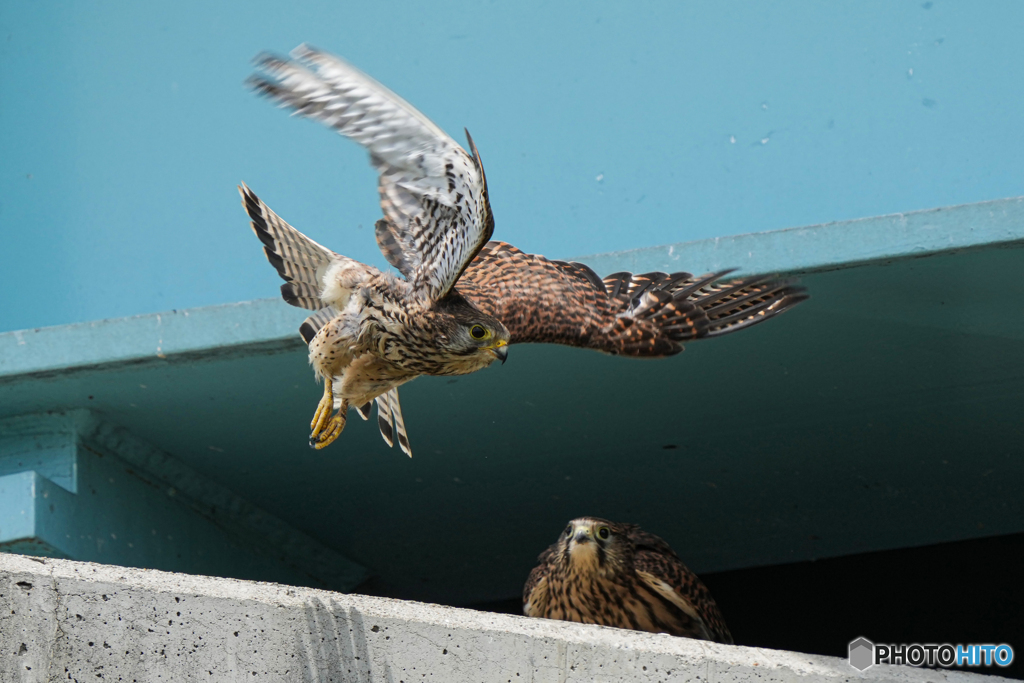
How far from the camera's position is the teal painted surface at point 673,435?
4.41 meters

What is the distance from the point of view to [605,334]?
4402 mm

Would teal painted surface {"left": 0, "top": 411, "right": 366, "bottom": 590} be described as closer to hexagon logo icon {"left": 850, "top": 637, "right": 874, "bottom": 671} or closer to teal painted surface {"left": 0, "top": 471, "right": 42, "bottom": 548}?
teal painted surface {"left": 0, "top": 471, "right": 42, "bottom": 548}

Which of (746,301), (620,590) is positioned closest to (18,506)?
(620,590)

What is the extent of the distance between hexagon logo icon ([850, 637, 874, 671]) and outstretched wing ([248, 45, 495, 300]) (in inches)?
60.1

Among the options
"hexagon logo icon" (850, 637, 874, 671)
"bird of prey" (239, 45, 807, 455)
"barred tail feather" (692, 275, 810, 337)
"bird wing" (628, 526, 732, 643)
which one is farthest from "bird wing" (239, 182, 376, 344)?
"hexagon logo icon" (850, 637, 874, 671)

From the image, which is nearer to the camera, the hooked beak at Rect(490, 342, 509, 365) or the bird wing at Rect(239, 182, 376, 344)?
the hooked beak at Rect(490, 342, 509, 365)

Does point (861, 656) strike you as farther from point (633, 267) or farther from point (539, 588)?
point (539, 588)

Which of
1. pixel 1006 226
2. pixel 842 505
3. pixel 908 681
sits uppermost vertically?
pixel 1006 226

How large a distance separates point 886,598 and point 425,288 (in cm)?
350

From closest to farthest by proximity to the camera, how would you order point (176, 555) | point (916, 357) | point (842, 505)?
point (916, 357), point (176, 555), point (842, 505)

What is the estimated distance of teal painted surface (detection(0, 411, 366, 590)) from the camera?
14.5 ft

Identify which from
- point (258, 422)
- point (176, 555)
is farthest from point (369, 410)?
point (176, 555)

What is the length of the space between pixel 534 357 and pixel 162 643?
1.98 metres

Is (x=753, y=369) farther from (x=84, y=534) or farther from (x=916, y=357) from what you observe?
(x=84, y=534)
